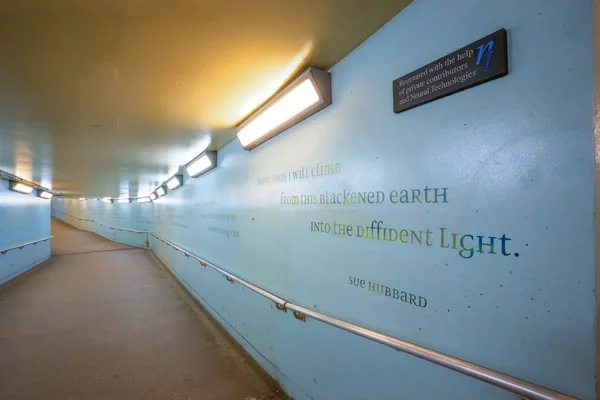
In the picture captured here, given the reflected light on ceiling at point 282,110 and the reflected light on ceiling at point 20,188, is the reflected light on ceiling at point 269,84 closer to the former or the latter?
the reflected light on ceiling at point 282,110

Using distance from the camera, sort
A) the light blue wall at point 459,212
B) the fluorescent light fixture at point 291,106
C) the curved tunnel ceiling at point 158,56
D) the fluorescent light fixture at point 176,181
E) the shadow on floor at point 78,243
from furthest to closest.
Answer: the shadow on floor at point 78,243, the fluorescent light fixture at point 176,181, the fluorescent light fixture at point 291,106, the curved tunnel ceiling at point 158,56, the light blue wall at point 459,212

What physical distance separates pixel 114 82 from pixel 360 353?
2.34m

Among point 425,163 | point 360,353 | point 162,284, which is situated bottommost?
point 162,284

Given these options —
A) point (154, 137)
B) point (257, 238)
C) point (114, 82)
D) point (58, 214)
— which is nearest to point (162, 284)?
point (154, 137)

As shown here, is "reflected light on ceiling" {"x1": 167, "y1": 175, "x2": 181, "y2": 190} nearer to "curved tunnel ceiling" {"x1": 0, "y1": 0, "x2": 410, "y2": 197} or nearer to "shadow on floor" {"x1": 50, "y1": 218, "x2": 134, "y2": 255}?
"curved tunnel ceiling" {"x1": 0, "y1": 0, "x2": 410, "y2": 197}

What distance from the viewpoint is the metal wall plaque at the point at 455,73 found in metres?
1.04

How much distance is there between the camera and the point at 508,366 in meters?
1.02

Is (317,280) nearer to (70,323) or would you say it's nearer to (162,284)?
(70,323)

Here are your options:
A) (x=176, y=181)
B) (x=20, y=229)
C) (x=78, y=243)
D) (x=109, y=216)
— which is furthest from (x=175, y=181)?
(x=109, y=216)

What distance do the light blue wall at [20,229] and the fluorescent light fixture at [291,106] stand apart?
6.78 meters

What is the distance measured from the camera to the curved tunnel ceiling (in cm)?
135

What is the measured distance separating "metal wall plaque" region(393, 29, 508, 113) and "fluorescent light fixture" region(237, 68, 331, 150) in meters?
0.59

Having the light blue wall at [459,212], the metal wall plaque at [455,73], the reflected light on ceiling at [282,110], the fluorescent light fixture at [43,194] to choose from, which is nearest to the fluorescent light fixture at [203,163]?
the reflected light on ceiling at [282,110]

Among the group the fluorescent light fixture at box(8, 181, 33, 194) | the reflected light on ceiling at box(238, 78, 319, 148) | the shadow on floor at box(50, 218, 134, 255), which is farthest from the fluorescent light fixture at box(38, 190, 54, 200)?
the reflected light on ceiling at box(238, 78, 319, 148)
